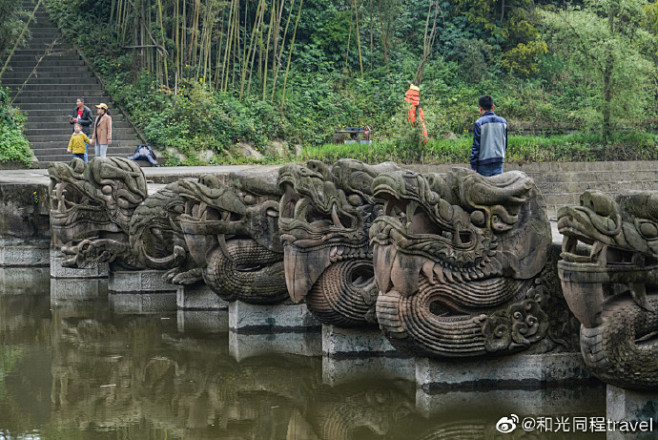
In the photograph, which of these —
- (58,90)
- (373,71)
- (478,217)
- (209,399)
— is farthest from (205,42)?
(478,217)

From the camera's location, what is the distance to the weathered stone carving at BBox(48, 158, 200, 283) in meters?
12.3

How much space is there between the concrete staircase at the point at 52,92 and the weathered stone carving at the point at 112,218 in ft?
28.9

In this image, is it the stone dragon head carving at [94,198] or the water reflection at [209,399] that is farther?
the stone dragon head carving at [94,198]

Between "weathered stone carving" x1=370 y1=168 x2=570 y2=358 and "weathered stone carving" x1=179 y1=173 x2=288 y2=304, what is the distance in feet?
8.37

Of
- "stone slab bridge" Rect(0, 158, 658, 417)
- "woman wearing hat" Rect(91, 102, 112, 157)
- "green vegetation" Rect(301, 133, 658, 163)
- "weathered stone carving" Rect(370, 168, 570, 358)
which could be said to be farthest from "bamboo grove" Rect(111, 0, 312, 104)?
"weathered stone carving" Rect(370, 168, 570, 358)

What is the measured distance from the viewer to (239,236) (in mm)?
Result: 10422

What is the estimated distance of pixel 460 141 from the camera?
20422mm

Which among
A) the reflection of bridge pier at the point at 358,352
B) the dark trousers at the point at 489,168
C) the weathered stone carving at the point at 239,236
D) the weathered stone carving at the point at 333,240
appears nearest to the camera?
the weathered stone carving at the point at 333,240

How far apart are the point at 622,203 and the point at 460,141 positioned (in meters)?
13.9

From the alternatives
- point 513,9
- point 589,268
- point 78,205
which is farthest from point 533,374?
point 513,9

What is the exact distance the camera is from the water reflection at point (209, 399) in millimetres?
7449

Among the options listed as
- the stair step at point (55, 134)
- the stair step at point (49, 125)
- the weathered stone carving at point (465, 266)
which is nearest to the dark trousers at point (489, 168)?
the weathered stone carving at point (465, 266)

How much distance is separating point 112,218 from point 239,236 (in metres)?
3.09

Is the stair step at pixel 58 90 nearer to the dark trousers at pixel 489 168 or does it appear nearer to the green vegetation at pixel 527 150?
the green vegetation at pixel 527 150
